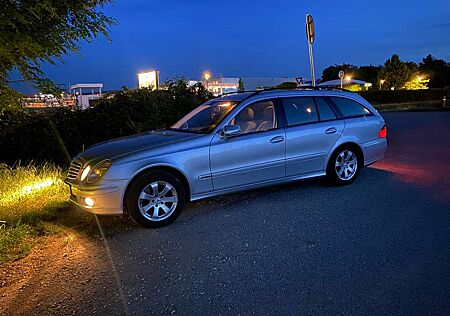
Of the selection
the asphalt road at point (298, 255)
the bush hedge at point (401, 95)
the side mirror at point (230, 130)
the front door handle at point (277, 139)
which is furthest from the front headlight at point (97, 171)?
the bush hedge at point (401, 95)

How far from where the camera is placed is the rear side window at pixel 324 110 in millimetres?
6380

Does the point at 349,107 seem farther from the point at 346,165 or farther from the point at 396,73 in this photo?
the point at 396,73

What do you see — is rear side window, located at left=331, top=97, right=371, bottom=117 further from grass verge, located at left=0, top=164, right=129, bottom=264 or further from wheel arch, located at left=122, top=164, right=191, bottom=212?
grass verge, located at left=0, top=164, right=129, bottom=264

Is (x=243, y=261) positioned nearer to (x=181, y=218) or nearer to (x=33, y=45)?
(x=181, y=218)

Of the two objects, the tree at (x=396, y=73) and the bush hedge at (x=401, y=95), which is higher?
the tree at (x=396, y=73)

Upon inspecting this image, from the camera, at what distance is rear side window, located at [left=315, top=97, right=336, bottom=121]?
6380 millimetres

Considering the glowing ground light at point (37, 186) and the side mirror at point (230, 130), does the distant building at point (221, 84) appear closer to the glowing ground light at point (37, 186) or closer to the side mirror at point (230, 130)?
the glowing ground light at point (37, 186)

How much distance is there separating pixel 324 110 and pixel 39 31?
4469 millimetres

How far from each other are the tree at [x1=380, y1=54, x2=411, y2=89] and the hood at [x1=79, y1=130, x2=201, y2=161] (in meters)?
48.8

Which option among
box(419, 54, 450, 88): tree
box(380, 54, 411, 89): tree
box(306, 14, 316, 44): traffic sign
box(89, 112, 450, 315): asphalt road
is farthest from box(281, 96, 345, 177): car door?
box(419, 54, 450, 88): tree

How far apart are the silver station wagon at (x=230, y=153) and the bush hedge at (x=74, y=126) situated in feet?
12.0

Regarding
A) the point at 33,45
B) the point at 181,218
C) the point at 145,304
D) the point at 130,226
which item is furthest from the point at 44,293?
the point at 33,45

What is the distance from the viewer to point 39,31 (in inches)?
210

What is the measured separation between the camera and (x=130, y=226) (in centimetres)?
500
